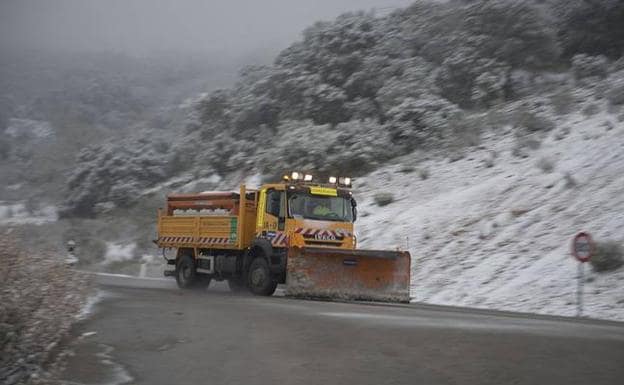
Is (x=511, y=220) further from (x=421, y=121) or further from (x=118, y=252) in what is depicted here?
(x=118, y=252)

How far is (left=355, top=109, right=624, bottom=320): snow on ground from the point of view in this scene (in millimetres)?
16359

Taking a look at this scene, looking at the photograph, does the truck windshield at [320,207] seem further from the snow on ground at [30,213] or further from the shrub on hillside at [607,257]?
the snow on ground at [30,213]

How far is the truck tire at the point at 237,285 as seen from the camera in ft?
63.3

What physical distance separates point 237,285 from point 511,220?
784 centimetres

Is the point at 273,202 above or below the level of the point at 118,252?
above

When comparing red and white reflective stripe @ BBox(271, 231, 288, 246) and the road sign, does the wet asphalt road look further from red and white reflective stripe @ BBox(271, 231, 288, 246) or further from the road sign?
red and white reflective stripe @ BBox(271, 231, 288, 246)

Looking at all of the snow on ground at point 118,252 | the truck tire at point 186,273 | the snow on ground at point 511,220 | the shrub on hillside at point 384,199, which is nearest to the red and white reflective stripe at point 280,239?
the snow on ground at point 511,220

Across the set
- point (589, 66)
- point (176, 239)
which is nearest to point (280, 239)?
point (176, 239)

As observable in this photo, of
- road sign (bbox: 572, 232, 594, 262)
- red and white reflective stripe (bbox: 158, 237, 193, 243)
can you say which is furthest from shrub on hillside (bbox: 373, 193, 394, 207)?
road sign (bbox: 572, 232, 594, 262)

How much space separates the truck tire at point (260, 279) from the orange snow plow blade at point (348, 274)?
3.30 feet

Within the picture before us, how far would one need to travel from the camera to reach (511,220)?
20391mm

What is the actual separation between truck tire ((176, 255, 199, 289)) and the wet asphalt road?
28.2 feet

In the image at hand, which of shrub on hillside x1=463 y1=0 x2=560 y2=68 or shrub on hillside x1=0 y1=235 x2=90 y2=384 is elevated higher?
shrub on hillside x1=463 y1=0 x2=560 y2=68

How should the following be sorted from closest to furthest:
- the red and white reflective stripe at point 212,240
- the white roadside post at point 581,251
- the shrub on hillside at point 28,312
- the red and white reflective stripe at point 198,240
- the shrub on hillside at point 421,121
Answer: the shrub on hillside at point 28,312, the white roadside post at point 581,251, the red and white reflective stripe at point 212,240, the red and white reflective stripe at point 198,240, the shrub on hillside at point 421,121
